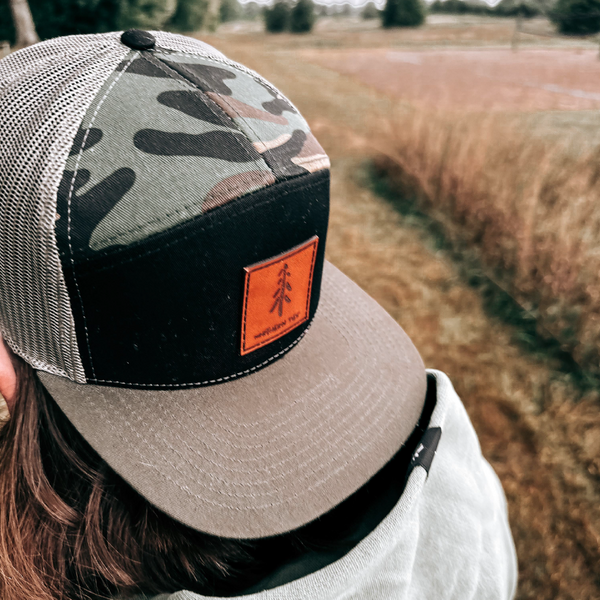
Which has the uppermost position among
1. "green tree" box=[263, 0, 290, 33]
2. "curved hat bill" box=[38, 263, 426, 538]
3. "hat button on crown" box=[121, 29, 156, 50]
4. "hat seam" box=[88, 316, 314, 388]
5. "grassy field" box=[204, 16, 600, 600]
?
"hat button on crown" box=[121, 29, 156, 50]

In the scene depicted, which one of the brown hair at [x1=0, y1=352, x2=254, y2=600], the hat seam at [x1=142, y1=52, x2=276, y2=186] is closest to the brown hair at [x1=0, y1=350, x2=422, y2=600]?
the brown hair at [x1=0, y1=352, x2=254, y2=600]

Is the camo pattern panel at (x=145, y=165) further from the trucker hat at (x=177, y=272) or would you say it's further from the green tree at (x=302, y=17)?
the green tree at (x=302, y=17)

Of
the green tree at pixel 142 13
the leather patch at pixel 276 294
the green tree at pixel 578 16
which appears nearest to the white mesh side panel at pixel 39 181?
the leather patch at pixel 276 294

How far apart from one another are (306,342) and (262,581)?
1.49ft

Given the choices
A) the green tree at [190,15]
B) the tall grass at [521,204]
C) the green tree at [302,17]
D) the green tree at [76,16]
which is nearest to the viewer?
the tall grass at [521,204]

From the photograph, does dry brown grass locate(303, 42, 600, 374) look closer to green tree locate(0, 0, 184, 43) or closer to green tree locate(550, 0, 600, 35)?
green tree locate(550, 0, 600, 35)

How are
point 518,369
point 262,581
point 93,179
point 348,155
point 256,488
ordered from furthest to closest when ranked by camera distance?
point 348,155, point 518,369, point 262,581, point 256,488, point 93,179

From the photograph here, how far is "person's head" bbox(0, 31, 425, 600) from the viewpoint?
0.58 meters

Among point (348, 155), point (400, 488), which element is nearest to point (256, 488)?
point (400, 488)

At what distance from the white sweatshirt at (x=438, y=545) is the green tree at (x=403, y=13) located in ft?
102

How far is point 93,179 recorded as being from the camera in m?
0.58

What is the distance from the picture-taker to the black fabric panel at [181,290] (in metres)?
0.59

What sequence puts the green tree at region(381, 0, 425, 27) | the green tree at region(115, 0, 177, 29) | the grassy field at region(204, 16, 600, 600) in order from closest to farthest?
1. the grassy field at region(204, 16, 600, 600)
2. the green tree at region(115, 0, 177, 29)
3. the green tree at region(381, 0, 425, 27)

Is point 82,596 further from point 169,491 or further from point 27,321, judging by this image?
point 27,321
